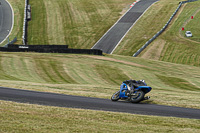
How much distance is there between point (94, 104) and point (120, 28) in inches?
2462

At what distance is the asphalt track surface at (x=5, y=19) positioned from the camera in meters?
74.1

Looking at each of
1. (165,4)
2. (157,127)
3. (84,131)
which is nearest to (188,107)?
(157,127)

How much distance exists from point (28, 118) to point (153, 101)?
8932 millimetres

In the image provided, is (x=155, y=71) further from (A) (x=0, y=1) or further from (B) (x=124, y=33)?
(A) (x=0, y=1)

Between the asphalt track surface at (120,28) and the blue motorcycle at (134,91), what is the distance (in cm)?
4571

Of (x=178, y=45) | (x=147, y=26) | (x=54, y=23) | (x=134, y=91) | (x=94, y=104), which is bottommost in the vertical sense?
(x=178, y=45)

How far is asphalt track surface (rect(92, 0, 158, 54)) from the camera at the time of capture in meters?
67.9

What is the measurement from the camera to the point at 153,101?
18.9m

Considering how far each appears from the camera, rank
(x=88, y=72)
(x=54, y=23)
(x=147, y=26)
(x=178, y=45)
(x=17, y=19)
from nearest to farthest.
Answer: (x=88, y=72) → (x=178, y=45) → (x=147, y=26) → (x=54, y=23) → (x=17, y=19)

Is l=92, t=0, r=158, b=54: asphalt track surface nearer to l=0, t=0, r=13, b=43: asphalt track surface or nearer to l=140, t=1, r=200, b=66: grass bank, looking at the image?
l=140, t=1, r=200, b=66: grass bank

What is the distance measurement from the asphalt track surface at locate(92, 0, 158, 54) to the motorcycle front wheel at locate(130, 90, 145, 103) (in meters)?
46.3

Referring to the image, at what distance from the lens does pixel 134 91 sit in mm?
17875

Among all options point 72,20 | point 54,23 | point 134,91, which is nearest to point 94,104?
point 134,91

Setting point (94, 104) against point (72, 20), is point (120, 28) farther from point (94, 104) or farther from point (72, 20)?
point (94, 104)
